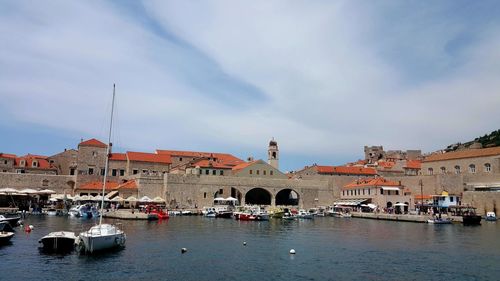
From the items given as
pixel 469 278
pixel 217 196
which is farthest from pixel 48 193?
pixel 469 278

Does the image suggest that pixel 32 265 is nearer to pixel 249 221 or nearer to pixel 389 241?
pixel 389 241

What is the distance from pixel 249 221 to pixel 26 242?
22.2 metres

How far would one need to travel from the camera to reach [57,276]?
611 inches

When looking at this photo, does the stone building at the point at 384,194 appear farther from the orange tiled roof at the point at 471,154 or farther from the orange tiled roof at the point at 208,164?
the orange tiled roof at the point at 208,164

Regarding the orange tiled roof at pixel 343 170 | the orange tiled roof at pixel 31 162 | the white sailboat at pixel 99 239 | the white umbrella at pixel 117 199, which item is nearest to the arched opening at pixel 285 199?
the orange tiled roof at pixel 343 170

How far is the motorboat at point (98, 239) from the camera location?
19.5 meters

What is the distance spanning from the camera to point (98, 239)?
19.7 m

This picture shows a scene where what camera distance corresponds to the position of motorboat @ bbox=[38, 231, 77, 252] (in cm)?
2031

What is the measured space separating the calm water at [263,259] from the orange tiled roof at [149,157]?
31782mm

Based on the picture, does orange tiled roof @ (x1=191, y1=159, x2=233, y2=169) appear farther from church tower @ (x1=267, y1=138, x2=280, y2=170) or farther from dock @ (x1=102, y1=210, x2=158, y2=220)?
dock @ (x1=102, y1=210, x2=158, y2=220)

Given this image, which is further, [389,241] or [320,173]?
[320,173]

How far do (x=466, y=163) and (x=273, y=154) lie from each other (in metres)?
25.9

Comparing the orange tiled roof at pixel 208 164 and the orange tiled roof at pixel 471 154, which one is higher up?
the orange tiled roof at pixel 471 154

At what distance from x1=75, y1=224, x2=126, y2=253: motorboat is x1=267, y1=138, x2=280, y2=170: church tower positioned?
44.2 meters
